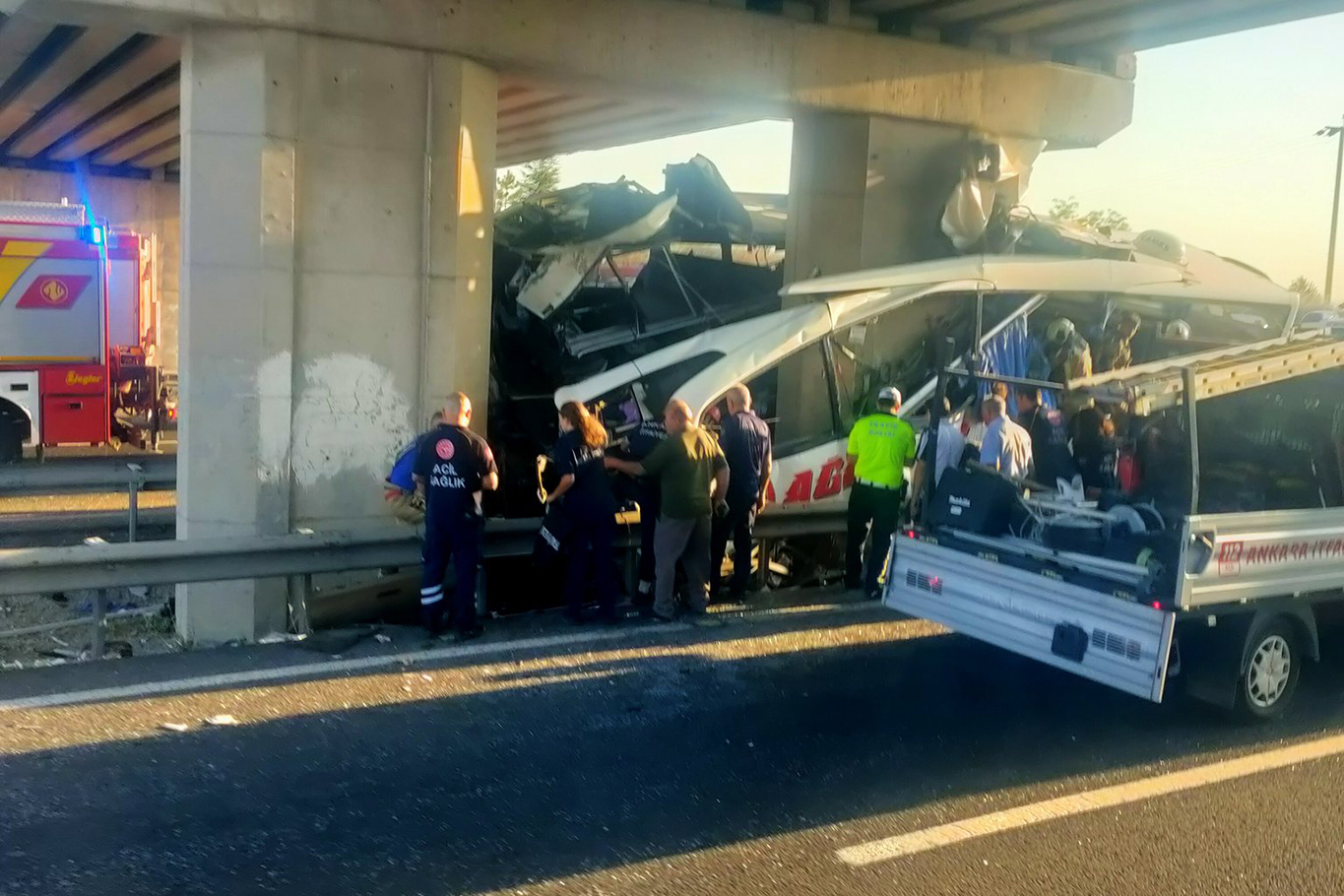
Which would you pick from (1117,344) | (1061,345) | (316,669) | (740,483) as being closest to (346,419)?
(316,669)

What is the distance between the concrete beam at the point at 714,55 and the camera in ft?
27.0

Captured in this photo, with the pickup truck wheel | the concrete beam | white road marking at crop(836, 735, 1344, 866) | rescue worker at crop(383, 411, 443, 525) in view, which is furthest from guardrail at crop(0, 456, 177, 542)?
white road marking at crop(836, 735, 1344, 866)

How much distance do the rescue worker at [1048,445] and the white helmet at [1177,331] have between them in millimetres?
2624

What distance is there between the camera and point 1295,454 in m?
7.36

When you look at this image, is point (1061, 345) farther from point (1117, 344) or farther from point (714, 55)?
point (714, 55)

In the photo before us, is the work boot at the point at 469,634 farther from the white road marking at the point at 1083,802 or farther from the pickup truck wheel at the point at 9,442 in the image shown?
the pickup truck wheel at the point at 9,442

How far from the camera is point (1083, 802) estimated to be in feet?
17.1

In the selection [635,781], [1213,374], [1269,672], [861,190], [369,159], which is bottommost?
[635,781]

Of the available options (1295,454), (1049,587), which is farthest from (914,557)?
(1295,454)

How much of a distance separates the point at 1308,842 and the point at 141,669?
18.9 ft

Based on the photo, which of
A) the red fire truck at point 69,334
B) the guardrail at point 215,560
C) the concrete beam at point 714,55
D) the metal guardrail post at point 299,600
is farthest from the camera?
the red fire truck at point 69,334

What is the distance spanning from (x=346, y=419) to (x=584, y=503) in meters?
2.01

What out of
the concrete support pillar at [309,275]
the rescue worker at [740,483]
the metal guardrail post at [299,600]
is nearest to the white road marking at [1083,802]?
the rescue worker at [740,483]

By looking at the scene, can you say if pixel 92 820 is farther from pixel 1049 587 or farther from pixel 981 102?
pixel 981 102
